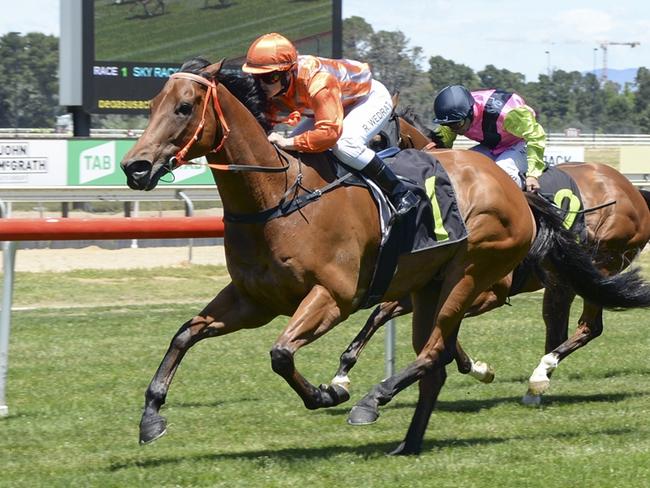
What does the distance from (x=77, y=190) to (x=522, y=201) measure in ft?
39.6

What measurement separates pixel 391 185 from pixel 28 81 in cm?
4564

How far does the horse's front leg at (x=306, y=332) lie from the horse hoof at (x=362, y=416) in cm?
39

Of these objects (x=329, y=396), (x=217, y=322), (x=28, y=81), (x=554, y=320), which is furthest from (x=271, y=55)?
(x=28, y=81)

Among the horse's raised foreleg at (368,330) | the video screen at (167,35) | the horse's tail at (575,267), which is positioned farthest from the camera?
the video screen at (167,35)

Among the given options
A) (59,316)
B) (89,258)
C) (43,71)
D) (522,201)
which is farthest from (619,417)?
(43,71)

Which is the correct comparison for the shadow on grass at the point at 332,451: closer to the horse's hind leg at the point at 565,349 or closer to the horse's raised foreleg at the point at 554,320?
the horse's hind leg at the point at 565,349

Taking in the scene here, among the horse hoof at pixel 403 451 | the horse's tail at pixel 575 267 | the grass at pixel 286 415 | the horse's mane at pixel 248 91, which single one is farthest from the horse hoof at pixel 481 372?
the horse's mane at pixel 248 91

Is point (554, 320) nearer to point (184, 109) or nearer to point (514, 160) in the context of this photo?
point (514, 160)

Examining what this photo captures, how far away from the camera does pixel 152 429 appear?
5.43 metres

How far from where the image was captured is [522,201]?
21.9 ft

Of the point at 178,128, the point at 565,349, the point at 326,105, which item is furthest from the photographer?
the point at 565,349

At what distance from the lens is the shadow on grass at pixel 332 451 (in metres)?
5.68

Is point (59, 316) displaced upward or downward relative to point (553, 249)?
downward

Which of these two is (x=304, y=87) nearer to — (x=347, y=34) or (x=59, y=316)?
(x=59, y=316)
